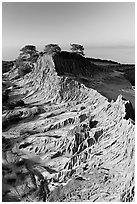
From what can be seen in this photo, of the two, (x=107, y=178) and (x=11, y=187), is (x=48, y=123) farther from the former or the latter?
(x=107, y=178)

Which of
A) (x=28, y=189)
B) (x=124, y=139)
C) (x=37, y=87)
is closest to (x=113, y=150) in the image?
(x=124, y=139)

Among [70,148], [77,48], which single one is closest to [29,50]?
[77,48]

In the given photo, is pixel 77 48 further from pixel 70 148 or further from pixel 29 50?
pixel 70 148

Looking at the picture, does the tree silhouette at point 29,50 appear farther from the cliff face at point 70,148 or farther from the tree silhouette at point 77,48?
the cliff face at point 70,148

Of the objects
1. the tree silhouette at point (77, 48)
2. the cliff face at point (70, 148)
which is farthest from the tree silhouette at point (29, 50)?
the cliff face at point (70, 148)

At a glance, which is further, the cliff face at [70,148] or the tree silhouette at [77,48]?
the tree silhouette at [77,48]

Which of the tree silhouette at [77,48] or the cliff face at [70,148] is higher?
the tree silhouette at [77,48]

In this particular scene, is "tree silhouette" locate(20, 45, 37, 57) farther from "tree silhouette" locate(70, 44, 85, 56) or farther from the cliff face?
the cliff face

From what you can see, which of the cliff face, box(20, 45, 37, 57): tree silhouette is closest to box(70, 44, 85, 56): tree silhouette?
box(20, 45, 37, 57): tree silhouette
